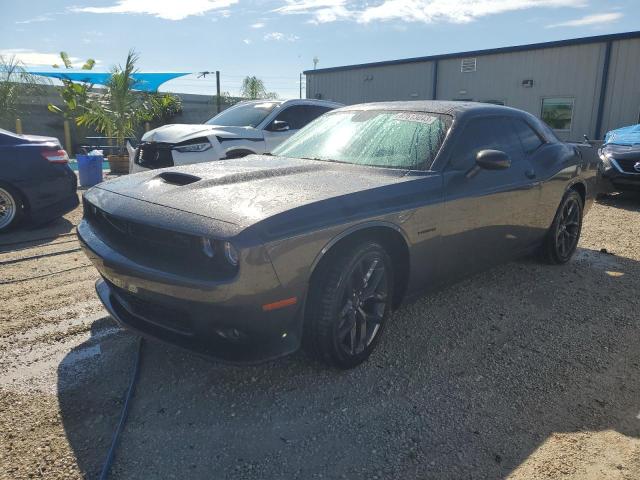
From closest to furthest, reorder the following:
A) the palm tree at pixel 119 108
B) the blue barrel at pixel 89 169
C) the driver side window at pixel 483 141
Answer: the driver side window at pixel 483 141
the blue barrel at pixel 89 169
the palm tree at pixel 119 108

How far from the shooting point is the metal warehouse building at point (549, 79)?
48.1ft

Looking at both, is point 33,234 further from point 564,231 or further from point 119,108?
point 119,108

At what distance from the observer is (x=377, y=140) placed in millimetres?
3723

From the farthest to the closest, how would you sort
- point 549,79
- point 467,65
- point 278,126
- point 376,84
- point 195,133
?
point 376,84 < point 467,65 < point 549,79 < point 278,126 < point 195,133

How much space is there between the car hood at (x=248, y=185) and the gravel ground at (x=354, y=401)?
3.35 ft

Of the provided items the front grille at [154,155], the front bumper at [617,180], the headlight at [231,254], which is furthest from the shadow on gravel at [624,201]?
the headlight at [231,254]

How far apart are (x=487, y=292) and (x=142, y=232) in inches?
119

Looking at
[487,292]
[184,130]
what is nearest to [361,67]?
[184,130]

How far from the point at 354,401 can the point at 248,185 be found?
1.35m

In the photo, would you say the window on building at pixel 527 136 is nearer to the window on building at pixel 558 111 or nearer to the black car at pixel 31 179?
the black car at pixel 31 179

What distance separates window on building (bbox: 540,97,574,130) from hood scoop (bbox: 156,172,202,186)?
15651 mm

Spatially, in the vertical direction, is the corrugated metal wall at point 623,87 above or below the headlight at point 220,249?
above

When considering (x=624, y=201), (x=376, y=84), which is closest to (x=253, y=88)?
(x=376, y=84)

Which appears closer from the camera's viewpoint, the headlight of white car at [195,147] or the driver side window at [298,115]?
the headlight of white car at [195,147]
